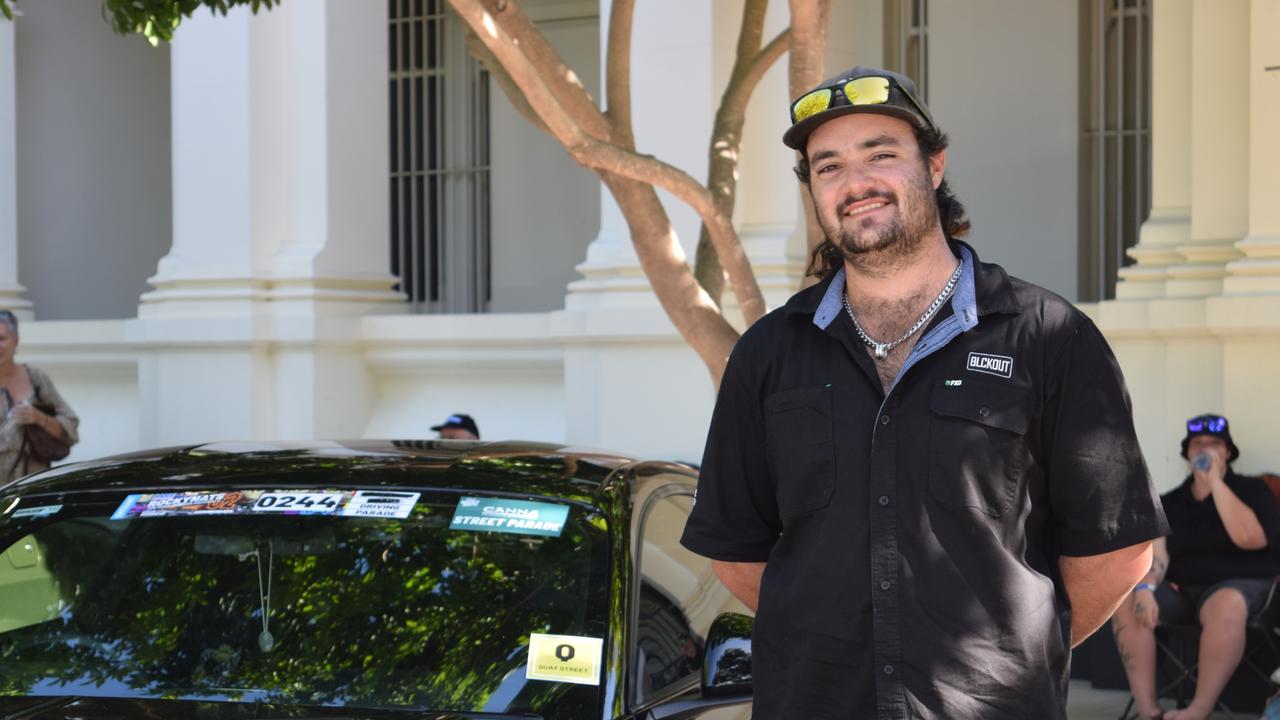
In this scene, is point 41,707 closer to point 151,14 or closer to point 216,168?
point 151,14

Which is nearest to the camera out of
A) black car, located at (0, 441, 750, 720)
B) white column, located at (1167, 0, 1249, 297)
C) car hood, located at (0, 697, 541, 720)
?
car hood, located at (0, 697, 541, 720)

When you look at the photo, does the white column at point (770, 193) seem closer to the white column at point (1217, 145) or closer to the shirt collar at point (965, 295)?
the white column at point (1217, 145)

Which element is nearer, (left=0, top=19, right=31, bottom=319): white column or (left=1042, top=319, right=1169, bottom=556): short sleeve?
(left=1042, top=319, right=1169, bottom=556): short sleeve

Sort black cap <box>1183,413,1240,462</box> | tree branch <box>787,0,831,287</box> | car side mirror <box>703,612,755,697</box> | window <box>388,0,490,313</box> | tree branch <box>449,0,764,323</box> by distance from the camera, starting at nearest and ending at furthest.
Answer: car side mirror <box>703,612,755,697</box> → tree branch <box>449,0,764,323</box> → tree branch <box>787,0,831,287</box> → black cap <box>1183,413,1240,462</box> → window <box>388,0,490,313</box>

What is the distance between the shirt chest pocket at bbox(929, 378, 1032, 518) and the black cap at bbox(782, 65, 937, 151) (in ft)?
1.58

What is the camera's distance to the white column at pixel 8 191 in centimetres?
1177

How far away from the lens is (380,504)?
13.0ft

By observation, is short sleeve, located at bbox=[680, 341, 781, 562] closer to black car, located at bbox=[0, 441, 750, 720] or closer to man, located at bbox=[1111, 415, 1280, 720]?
black car, located at bbox=[0, 441, 750, 720]

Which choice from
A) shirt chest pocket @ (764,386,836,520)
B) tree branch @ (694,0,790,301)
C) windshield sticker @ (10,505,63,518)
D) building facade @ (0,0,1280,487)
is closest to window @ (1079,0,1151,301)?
building facade @ (0,0,1280,487)

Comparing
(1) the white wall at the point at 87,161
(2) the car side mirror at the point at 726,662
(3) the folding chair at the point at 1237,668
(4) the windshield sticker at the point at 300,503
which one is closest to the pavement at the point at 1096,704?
(3) the folding chair at the point at 1237,668

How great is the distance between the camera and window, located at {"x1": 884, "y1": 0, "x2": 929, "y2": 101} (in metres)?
10.6

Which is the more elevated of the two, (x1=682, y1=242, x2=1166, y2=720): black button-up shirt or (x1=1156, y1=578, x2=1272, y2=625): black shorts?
(x1=682, y1=242, x2=1166, y2=720): black button-up shirt

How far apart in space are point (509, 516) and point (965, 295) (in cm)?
149

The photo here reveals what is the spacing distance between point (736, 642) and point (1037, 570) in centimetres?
117
